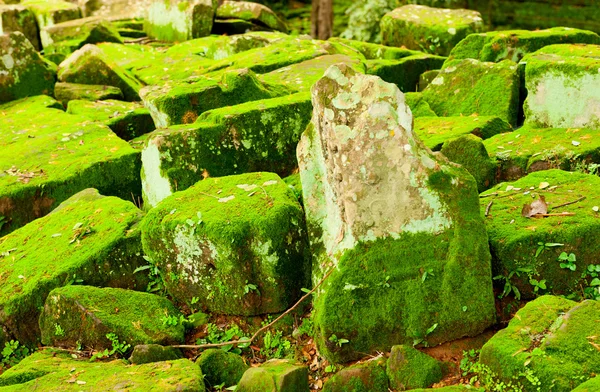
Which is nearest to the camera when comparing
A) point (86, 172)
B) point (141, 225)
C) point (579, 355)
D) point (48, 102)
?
point (579, 355)

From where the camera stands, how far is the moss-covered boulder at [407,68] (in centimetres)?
1159

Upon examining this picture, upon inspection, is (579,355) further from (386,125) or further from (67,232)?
(67,232)

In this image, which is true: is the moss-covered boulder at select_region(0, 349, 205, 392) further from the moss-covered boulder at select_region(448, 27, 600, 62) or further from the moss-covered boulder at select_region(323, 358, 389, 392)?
the moss-covered boulder at select_region(448, 27, 600, 62)

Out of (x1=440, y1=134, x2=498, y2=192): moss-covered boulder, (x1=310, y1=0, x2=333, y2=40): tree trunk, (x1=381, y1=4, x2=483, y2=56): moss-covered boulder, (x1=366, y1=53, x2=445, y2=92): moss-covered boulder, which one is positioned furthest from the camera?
(x1=310, y1=0, x2=333, y2=40): tree trunk

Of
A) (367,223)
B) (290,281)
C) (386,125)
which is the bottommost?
(290,281)

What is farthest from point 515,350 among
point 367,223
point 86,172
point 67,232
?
point 86,172

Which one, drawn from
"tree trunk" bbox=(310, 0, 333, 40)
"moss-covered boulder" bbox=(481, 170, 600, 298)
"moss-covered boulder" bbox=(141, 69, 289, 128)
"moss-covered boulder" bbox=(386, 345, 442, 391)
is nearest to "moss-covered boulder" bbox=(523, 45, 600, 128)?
"moss-covered boulder" bbox=(481, 170, 600, 298)

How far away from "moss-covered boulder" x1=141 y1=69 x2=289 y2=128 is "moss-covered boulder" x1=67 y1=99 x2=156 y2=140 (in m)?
1.28

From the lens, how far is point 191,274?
22.4 feet

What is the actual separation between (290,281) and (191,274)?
89cm

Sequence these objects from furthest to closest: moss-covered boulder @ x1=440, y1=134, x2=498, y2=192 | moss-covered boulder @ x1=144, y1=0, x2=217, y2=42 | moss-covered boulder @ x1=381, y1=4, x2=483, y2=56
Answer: moss-covered boulder @ x1=144, y1=0, x2=217, y2=42, moss-covered boulder @ x1=381, y1=4, x2=483, y2=56, moss-covered boulder @ x1=440, y1=134, x2=498, y2=192

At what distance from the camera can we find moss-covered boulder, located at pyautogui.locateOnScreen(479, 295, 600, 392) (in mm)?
4848

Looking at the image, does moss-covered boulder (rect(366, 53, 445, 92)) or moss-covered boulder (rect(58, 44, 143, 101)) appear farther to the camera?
moss-covered boulder (rect(58, 44, 143, 101))

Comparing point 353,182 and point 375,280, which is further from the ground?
point 353,182
